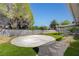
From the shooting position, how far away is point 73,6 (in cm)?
153

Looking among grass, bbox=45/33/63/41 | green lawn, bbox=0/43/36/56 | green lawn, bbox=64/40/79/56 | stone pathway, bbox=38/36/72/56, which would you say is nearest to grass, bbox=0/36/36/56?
green lawn, bbox=0/43/36/56

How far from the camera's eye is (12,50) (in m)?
1.50

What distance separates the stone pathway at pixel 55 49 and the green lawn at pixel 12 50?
15 cm

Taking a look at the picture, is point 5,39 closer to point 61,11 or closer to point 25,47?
point 25,47

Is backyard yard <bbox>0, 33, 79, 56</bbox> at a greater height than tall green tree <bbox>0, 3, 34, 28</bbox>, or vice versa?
tall green tree <bbox>0, 3, 34, 28</bbox>

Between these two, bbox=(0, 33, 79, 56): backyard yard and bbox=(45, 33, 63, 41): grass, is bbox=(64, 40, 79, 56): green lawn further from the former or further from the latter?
bbox=(45, 33, 63, 41): grass

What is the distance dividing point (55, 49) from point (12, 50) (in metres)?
0.49

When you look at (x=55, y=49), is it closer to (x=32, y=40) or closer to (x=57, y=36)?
(x=57, y=36)

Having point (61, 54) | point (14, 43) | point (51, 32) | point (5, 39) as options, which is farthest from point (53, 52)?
point (5, 39)

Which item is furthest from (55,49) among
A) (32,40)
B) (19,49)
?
(19,49)

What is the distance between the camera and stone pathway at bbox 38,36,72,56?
1523 millimetres

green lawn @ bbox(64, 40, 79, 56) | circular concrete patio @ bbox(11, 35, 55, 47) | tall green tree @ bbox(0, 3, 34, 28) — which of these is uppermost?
tall green tree @ bbox(0, 3, 34, 28)

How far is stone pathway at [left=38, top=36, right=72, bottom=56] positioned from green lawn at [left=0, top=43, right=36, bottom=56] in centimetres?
15

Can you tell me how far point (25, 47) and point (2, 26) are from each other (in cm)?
35
